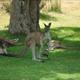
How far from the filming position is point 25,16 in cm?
1881

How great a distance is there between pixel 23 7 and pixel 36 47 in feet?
20.3

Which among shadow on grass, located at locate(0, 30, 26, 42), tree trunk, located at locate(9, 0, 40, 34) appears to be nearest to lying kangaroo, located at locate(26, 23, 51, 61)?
shadow on grass, located at locate(0, 30, 26, 42)

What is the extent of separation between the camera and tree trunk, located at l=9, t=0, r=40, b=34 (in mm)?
18766

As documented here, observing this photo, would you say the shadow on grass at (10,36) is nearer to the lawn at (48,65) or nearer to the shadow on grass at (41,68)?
the lawn at (48,65)

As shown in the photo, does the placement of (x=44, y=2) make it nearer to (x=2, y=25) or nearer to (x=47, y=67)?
(x=2, y=25)

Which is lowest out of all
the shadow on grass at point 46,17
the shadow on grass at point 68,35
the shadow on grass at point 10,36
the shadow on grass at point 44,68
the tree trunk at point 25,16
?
the shadow on grass at point 46,17

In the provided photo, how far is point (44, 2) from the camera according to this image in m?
27.5

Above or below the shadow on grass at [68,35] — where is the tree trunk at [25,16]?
above

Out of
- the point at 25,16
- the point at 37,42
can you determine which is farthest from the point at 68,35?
the point at 37,42

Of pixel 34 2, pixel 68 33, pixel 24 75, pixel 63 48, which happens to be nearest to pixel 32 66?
pixel 24 75

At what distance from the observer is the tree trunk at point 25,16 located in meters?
18.8

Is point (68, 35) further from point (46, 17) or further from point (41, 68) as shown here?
point (41, 68)

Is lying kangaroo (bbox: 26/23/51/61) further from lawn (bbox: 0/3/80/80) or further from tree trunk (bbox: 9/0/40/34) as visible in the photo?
tree trunk (bbox: 9/0/40/34)

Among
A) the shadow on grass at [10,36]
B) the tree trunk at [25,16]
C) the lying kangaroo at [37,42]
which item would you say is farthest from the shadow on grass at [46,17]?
the lying kangaroo at [37,42]
